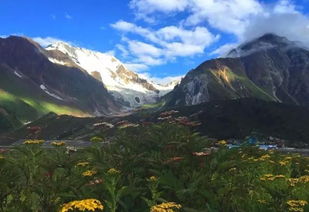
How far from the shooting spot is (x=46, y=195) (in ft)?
26.4

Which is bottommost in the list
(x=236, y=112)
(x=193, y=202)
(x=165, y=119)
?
(x=193, y=202)

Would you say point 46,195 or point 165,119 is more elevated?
point 165,119

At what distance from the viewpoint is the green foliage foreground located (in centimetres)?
877

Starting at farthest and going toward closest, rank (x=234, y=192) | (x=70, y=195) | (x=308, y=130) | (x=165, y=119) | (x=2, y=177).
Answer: (x=308, y=130)
(x=165, y=119)
(x=234, y=192)
(x=2, y=177)
(x=70, y=195)

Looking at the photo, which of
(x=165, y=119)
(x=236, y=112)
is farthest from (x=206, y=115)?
(x=165, y=119)

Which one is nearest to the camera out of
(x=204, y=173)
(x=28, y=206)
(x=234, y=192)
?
(x=28, y=206)

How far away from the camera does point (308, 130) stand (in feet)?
607

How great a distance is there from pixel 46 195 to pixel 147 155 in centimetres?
549

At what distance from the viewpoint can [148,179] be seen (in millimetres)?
10617

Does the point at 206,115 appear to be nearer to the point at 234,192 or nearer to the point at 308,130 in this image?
the point at 308,130

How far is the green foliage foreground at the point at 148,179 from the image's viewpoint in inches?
345

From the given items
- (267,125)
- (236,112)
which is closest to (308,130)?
(267,125)

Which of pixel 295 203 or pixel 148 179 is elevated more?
pixel 148 179

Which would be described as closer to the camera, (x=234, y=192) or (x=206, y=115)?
(x=234, y=192)
